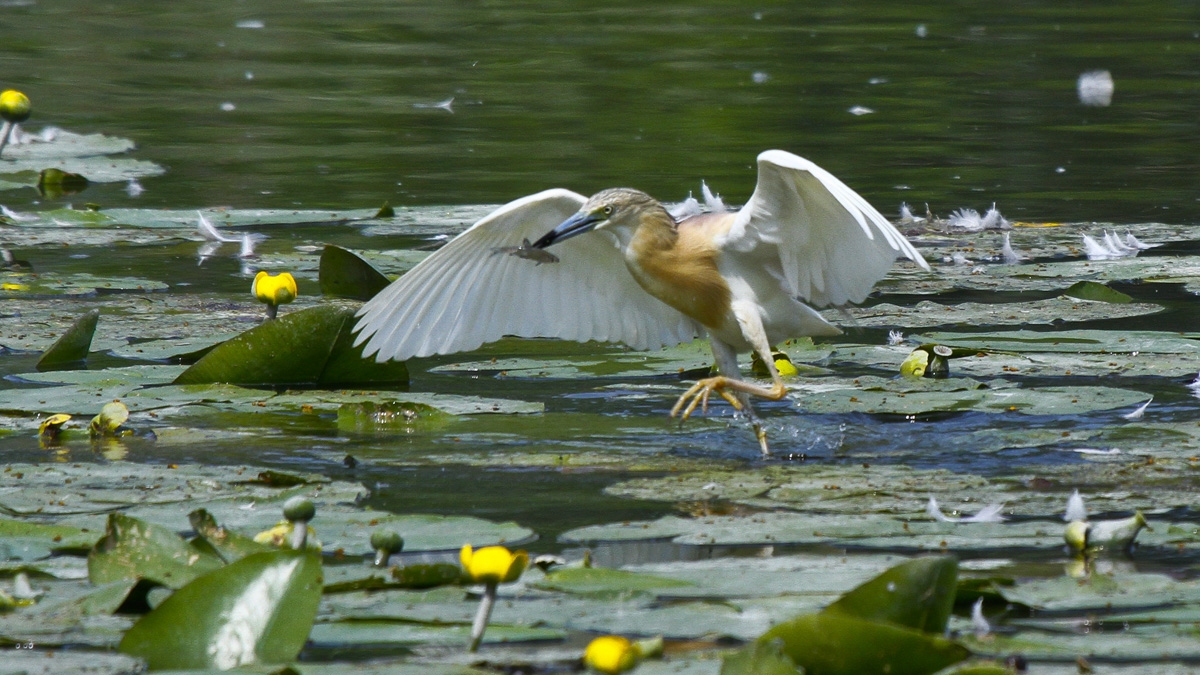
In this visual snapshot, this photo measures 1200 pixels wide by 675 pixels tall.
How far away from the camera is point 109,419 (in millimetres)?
3998

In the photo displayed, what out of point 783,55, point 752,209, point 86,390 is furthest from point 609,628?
point 783,55

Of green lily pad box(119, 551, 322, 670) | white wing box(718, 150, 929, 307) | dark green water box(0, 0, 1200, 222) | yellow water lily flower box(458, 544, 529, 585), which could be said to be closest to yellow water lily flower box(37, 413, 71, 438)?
green lily pad box(119, 551, 322, 670)

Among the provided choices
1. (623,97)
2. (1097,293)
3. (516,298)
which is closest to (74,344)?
(516,298)

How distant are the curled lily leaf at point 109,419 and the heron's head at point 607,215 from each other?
1219 mm

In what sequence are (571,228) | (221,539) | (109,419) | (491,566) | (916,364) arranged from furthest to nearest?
(916,364) < (571,228) < (109,419) < (221,539) < (491,566)

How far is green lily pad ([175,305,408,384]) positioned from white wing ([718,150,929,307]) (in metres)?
1.16

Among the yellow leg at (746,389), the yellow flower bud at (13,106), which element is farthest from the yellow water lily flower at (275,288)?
the yellow flower bud at (13,106)

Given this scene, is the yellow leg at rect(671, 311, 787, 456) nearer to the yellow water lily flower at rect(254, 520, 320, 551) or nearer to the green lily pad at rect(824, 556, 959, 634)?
the yellow water lily flower at rect(254, 520, 320, 551)

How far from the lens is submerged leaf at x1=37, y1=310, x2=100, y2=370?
4.65 m

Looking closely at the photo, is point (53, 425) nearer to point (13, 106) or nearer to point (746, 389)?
point (746, 389)

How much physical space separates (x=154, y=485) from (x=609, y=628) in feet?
4.53

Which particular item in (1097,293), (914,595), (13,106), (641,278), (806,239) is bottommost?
(914,595)

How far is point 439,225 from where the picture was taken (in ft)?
22.8

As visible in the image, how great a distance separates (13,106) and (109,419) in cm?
400
